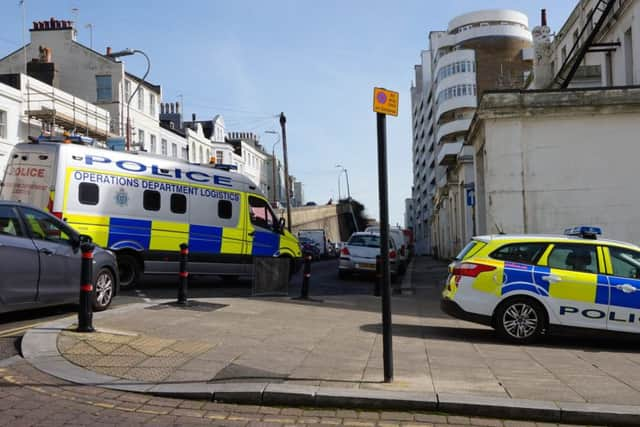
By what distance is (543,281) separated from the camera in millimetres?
9148

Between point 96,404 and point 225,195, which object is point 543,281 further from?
point 225,195

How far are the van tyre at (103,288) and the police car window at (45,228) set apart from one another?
81 centimetres

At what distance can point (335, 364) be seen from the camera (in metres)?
6.94

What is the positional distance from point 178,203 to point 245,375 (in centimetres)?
957

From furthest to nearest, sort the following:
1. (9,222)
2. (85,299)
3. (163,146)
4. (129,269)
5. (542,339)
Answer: (163,146) < (129,269) < (542,339) < (9,222) < (85,299)

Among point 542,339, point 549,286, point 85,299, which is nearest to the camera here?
point 85,299

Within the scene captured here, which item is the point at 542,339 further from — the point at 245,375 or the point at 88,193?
the point at 88,193

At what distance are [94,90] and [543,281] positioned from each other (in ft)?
128

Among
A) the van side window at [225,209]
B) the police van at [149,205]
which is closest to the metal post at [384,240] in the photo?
the police van at [149,205]

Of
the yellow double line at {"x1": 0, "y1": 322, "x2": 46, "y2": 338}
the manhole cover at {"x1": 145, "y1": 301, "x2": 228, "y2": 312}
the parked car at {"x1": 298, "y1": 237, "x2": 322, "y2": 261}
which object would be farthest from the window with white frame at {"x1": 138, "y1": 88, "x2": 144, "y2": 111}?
the yellow double line at {"x1": 0, "y1": 322, "x2": 46, "y2": 338}

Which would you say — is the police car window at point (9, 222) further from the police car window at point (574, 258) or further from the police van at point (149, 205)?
the police car window at point (574, 258)

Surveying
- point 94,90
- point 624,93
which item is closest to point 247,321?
point 624,93

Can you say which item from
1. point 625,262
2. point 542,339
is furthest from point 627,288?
point 542,339

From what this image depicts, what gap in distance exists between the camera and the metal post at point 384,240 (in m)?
6.11
